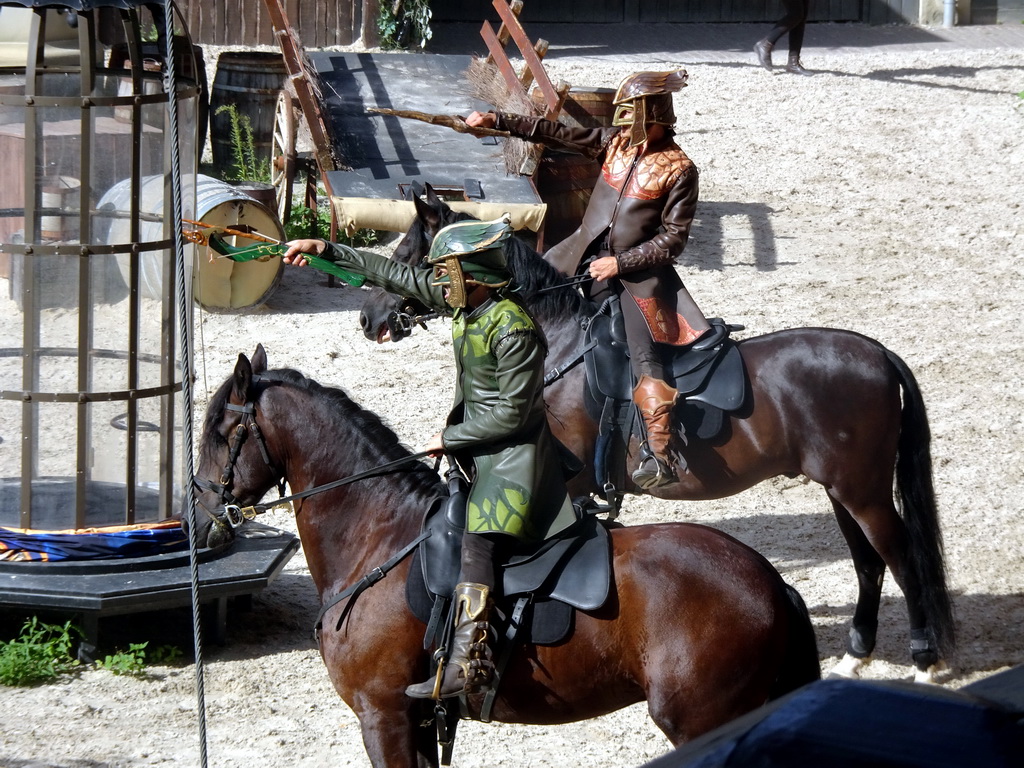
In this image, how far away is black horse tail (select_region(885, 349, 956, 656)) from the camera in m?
5.76

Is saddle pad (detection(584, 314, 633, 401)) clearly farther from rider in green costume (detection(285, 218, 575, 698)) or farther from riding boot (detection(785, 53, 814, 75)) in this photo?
riding boot (detection(785, 53, 814, 75))

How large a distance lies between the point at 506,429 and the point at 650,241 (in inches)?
93.7

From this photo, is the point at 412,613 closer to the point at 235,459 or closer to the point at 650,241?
the point at 235,459

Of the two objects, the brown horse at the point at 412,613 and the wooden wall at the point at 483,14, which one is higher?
the wooden wall at the point at 483,14

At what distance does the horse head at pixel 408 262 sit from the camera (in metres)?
5.85

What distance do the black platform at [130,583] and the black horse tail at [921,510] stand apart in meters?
3.22

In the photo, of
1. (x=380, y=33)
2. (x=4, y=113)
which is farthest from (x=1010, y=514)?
(x=380, y=33)

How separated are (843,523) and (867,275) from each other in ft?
20.6

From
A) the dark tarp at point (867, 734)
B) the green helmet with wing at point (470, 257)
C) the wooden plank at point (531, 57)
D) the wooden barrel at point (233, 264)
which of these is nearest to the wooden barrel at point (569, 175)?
the wooden plank at point (531, 57)

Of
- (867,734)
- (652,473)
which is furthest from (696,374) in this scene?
(867,734)

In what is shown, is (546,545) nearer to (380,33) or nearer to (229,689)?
(229,689)

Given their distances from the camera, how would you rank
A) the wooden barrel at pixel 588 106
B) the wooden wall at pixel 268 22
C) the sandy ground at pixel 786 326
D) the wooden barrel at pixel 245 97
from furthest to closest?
the wooden wall at pixel 268 22 → the wooden barrel at pixel 245 97 → the wooden barrel at pixel 588 106 → the sandy ground at pixel 786 326

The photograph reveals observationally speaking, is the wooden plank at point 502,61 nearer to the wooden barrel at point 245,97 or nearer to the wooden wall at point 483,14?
the wooden barrel at point 245,97

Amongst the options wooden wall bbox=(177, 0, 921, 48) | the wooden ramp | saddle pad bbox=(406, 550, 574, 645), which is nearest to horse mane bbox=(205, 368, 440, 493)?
saddle pad bbox=(406, 550, 574, 645)
